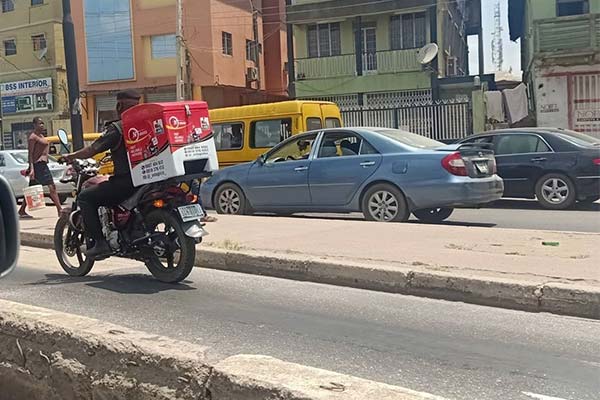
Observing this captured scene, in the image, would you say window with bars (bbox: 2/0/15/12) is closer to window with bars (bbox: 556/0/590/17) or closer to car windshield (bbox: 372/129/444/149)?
window with bars (bbox: 556/0/590/17)

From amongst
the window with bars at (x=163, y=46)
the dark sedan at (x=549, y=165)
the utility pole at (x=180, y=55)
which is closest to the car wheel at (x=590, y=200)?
the dark sedan at (x=549, y=165)

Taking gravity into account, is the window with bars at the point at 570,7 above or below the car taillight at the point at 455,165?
above

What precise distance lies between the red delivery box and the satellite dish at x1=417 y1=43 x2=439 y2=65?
68.7ft

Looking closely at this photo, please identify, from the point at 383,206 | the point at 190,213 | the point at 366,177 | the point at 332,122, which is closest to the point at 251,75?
the point at 332,122

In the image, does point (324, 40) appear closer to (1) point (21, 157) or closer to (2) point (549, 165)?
(1) point (21, 157)

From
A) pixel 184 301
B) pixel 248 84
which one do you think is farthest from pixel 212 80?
pixel 184 301

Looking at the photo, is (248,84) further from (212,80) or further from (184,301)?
(184,301)

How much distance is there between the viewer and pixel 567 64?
2250 cm

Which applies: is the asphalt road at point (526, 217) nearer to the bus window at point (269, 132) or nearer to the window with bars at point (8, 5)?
the bus window at point (269, 132)

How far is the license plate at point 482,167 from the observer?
10.0 m

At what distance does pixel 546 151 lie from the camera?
40.9 feet

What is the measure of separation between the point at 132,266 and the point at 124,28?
26.3m

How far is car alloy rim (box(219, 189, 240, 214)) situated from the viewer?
12.1 meters

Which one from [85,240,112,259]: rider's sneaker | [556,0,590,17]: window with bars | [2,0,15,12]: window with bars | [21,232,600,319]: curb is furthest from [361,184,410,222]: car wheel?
[2,0,15,12]: window with bars
